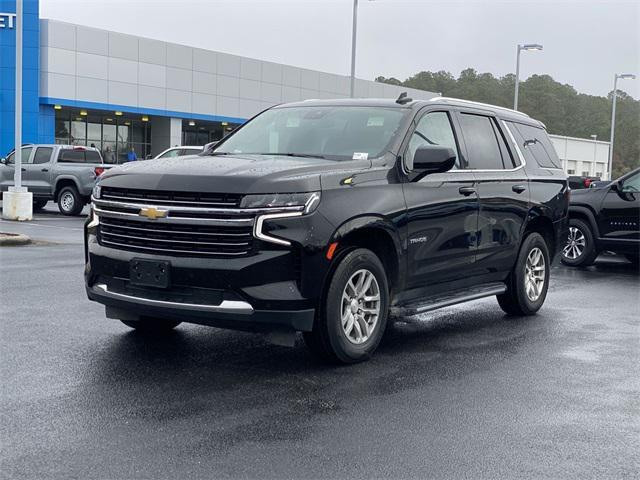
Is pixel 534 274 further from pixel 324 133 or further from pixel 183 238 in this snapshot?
pixel 183 238

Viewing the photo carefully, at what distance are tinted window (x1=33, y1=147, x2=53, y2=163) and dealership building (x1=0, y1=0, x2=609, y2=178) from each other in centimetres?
1986

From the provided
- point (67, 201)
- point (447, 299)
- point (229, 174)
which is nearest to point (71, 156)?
point (67, 201)

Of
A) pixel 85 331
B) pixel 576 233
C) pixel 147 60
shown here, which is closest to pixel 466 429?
pixel 85 331

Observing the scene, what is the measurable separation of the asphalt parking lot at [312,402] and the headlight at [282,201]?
120 centimetres

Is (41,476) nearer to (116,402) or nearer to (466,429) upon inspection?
(116,402)

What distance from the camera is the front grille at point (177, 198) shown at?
19.0ft

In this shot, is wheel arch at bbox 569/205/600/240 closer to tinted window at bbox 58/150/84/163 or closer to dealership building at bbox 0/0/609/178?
tinted window at bbox 58/150/84/163

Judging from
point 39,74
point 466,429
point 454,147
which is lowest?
point 466,429

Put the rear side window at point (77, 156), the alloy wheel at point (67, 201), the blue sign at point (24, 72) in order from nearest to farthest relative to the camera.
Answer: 1. the alloy wheel at point (67, 201)
2. the rear side window at point (77, 156)
3. the blue sign at point (24, 72)

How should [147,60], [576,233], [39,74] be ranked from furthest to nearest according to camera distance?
1. [147,60]
2. [39,74]
3. [576,233]

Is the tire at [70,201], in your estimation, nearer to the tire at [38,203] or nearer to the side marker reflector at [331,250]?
the tire at [38,203]

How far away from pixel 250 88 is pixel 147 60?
8.14 meters

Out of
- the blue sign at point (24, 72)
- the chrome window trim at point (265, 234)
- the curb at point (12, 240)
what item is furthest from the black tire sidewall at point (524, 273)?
the blue sign at point (24, 72)

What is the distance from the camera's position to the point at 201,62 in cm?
5041
